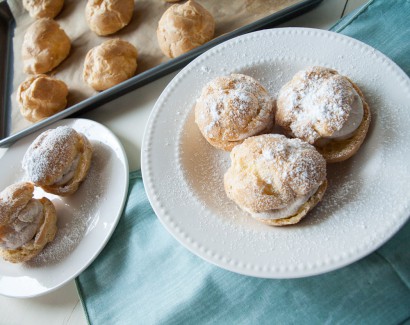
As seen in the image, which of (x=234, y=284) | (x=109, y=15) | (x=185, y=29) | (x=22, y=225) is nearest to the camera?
(x=234, y=284)

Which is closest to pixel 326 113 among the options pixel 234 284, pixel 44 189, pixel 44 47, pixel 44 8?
pixel 234 284

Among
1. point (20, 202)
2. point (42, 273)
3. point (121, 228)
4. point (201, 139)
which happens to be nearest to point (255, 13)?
point (201, 139)

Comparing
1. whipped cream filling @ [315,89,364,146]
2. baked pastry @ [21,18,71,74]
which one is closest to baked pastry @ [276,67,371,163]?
whipped cream filling @ [315,89,364,146]

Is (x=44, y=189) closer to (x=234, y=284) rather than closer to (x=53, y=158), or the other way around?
(x=53, y=158)

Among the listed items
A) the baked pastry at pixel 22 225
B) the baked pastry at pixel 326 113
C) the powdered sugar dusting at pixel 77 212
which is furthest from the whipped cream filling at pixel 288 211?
the baked pastry at pixel 22 225

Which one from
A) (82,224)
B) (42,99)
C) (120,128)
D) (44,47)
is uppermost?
(44,47)

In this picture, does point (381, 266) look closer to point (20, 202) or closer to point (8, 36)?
point (20, 202)
